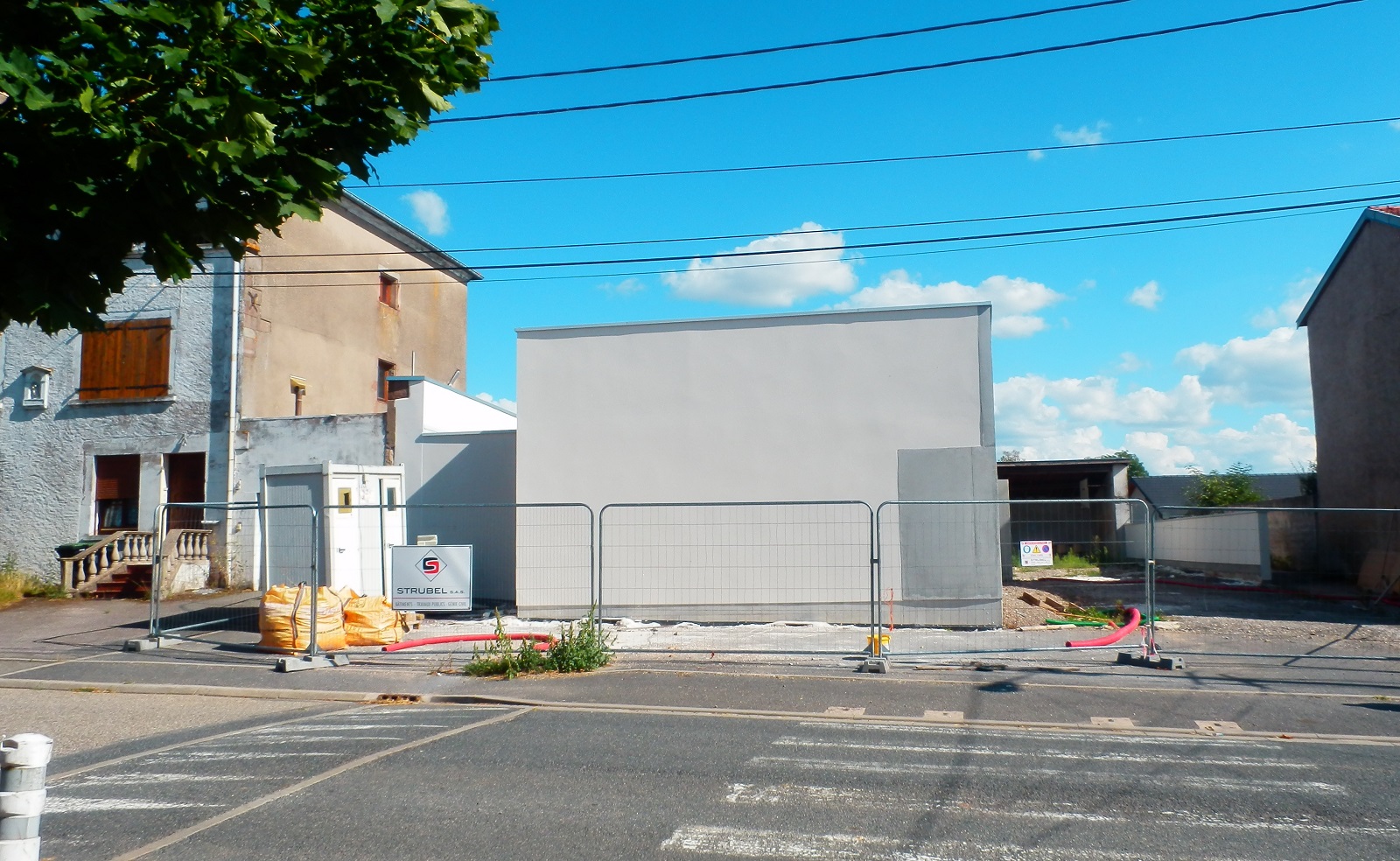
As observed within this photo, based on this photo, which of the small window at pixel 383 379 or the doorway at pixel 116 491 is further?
the small window at pixel 383 379

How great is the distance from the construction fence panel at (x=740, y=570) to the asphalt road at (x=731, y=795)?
20.4ft

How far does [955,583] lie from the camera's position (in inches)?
569

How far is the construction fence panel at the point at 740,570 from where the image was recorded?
48.6 ft

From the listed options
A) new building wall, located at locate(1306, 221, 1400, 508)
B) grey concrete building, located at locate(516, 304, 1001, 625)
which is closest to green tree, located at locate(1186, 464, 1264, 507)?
new building wall, located at locate(1306, 221, 1400, 508)

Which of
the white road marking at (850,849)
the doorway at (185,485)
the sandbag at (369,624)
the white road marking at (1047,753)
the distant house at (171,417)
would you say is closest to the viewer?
the white road marking at (850,849)

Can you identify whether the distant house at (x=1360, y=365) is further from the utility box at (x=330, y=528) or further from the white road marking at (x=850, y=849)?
the utility box at (x=330, y=528)

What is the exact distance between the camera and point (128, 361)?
73.4 feet

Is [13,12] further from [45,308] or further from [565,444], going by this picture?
[565,444]

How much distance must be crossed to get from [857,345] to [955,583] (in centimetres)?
390

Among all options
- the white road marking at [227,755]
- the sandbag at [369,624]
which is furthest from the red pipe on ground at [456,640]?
the white road marking at [227,755]

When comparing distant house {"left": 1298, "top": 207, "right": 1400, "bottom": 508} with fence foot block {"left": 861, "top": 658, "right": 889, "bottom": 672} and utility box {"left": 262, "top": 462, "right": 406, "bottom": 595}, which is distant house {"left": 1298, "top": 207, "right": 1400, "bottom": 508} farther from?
utility box {"left": 262, "top": 462, "right": 406, "bottom": 595}

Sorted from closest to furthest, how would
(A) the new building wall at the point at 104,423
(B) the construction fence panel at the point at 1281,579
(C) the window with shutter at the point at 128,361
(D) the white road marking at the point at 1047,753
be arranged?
(D) the white road marking at the point at 1047,753 < (B) the construction fence panel at the point at 1281,579 < (A) the new building wall at the point at 104,423 < (C) the window with shutter at the point at 128,361

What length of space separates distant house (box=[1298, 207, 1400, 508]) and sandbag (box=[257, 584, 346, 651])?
19.7 meters

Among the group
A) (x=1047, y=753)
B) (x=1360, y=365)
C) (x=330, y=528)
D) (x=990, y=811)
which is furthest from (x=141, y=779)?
(x=1360, y=365)
